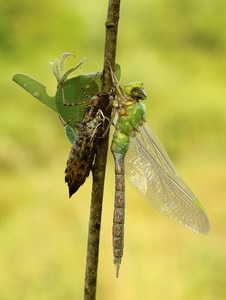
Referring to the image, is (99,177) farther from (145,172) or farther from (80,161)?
(145,172)

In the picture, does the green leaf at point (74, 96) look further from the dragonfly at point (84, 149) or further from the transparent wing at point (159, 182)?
the transparent wing at point (159, 182)

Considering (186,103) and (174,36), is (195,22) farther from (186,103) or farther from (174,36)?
(186,103)

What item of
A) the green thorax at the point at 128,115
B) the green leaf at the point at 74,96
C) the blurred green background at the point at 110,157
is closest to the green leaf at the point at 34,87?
the green leaf at the point at 74,96

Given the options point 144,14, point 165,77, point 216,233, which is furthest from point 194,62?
point 216,233

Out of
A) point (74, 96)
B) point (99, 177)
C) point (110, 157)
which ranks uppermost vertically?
point (110, 157)

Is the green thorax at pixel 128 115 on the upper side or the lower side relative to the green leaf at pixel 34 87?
upper

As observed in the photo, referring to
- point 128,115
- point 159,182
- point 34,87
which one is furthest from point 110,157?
point 34,87
